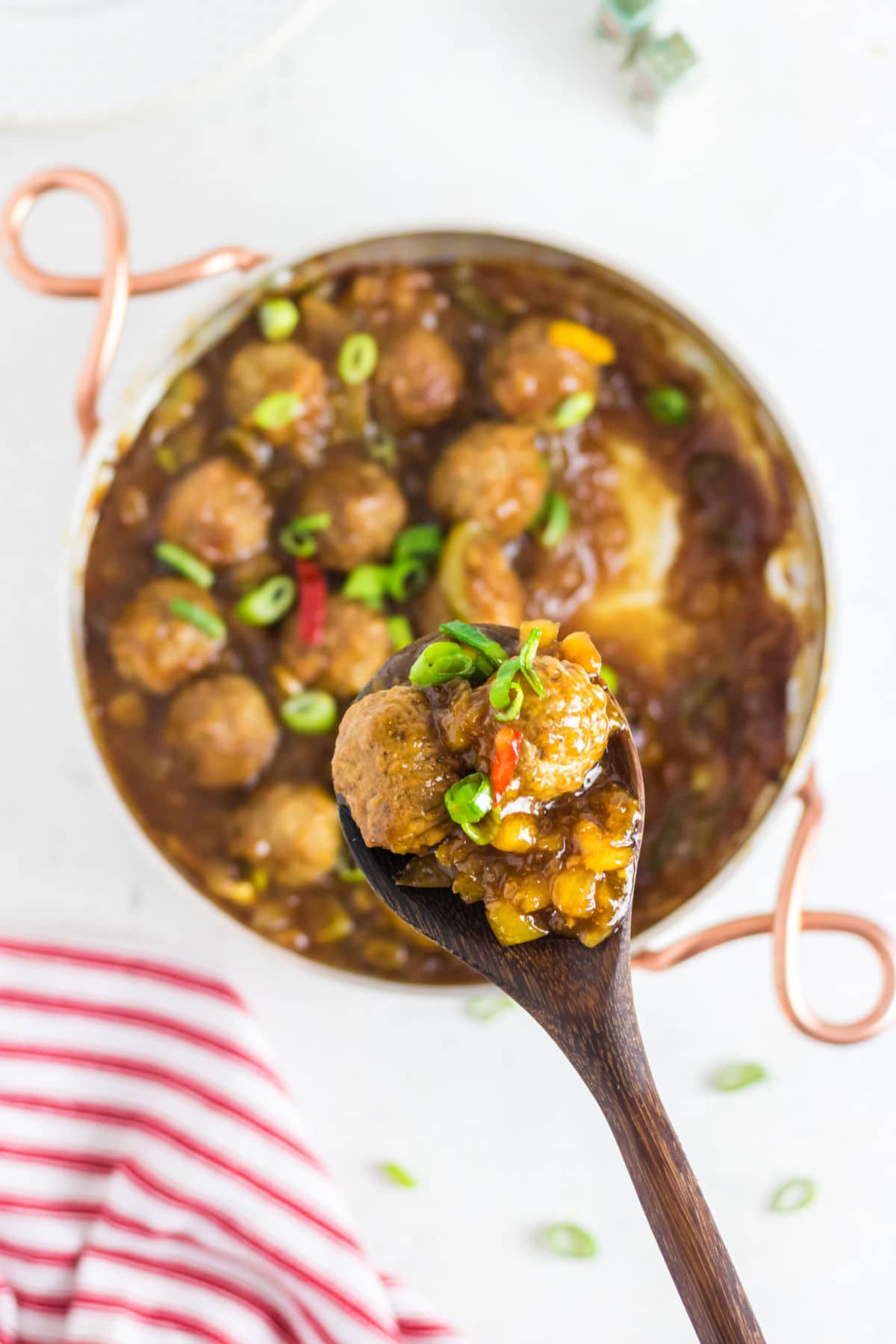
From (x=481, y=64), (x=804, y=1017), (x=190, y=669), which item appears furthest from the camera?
(x=481, y=64)

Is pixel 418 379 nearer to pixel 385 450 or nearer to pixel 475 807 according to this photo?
pixel 385 450

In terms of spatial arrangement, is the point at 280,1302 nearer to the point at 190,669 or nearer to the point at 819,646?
the point at 190,669

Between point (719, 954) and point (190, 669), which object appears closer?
point (190, 669)

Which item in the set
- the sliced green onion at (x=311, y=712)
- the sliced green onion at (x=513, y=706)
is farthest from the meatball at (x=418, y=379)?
the sliced green onion at (x=513, y=706)

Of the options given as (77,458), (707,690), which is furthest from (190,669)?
(707,690)

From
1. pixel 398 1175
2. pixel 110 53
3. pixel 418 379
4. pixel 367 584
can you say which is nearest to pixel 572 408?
pixel 418 379

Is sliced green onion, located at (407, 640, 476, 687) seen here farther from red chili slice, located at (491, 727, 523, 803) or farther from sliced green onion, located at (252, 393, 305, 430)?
sliced green onion, located at (252, 393, 305, 430)
